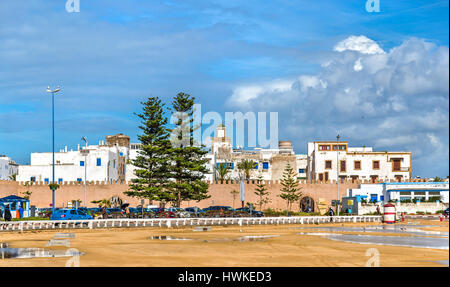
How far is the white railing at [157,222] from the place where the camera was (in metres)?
45.5

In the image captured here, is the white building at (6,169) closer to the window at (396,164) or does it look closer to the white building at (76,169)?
the white building at (76,169)

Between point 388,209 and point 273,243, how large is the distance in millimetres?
24582

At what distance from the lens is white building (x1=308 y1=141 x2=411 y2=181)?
90.2m

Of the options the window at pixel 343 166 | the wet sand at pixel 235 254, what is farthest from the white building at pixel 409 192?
the wet sand at pixel 235 254

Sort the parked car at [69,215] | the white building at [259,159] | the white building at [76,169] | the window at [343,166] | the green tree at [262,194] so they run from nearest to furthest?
the parked car at [69,215]
the green tree at [262,194]
the white building at [76,169]
the window at [343,166]
the white building at [259,159]

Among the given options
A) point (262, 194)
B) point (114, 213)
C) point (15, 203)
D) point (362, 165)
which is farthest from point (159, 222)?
point (362, 165)

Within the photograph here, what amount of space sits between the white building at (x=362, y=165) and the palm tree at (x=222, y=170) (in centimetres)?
1411

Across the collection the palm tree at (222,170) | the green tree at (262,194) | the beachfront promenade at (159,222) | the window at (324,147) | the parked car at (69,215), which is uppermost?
the window at (324,147)

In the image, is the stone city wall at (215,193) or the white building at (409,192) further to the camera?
the stone city wall at (215,193)

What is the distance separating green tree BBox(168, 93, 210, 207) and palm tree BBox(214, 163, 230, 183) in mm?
24694

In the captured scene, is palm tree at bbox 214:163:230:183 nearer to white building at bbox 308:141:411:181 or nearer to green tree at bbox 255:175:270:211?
white building at bbox 308:141:411:181

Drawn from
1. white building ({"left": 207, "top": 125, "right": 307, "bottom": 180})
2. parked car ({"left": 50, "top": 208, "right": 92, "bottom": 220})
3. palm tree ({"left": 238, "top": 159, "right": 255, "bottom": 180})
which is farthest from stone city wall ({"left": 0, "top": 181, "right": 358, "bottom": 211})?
parked car ({"left": 50, "top": 208, "right": 92, "bottom": 220})
